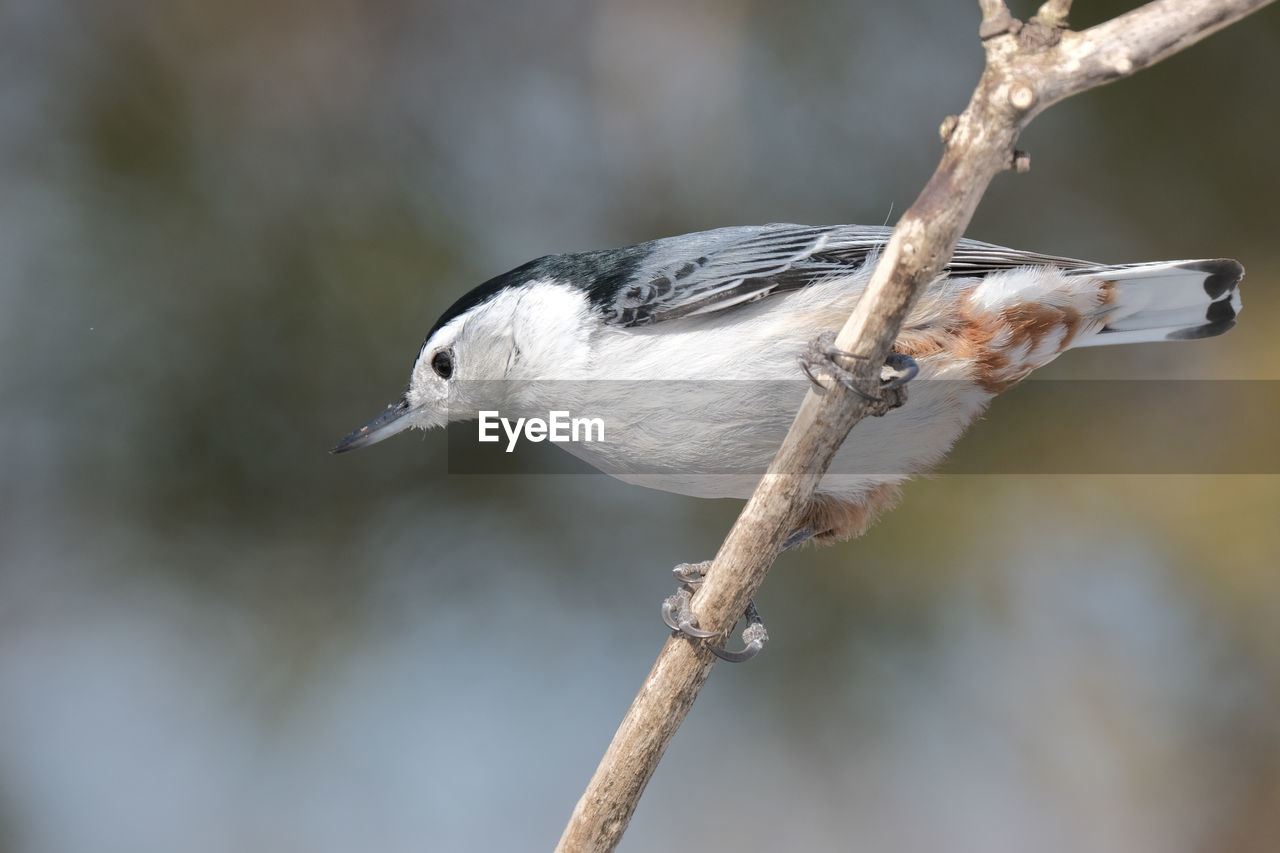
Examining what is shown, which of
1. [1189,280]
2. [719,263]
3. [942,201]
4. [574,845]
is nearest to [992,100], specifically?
[942,201]

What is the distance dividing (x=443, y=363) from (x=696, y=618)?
0.50 m

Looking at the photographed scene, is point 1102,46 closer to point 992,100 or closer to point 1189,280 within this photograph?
point 992,100

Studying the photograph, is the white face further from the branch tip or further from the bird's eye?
the branch tip

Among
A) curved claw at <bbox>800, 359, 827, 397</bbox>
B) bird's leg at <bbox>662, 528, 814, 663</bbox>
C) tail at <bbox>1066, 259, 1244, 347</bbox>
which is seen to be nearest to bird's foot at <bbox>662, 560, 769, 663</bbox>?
bird's leg at <bbox>662, 528, 814, 663</bbox>

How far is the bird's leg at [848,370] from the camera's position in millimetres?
915

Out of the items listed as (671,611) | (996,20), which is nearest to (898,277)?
(996,20)

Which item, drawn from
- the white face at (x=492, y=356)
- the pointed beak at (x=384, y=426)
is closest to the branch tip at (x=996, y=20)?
the white face at (x=492, y=356)

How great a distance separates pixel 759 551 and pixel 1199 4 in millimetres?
606

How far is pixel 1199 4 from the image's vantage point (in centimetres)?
74

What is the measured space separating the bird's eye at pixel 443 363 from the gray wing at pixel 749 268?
239 millimetres

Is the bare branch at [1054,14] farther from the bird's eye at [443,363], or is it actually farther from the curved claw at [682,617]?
the bird's eye at [443,363]

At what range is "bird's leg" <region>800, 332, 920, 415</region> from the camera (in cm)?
91

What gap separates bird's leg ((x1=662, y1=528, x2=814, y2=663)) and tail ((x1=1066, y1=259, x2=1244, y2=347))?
0.49 metres

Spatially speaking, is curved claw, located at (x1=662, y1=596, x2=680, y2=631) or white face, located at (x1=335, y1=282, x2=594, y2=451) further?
white face, located at (x1=335, y1=282, x2=594, y2=451)
